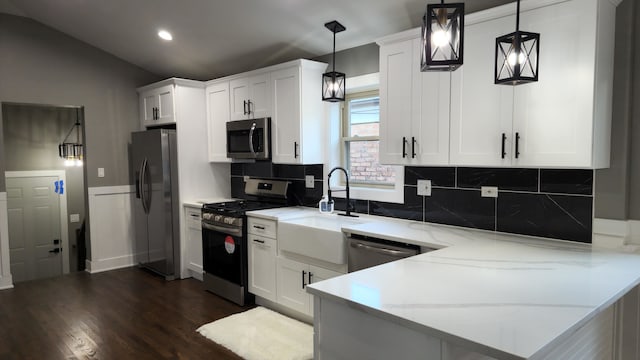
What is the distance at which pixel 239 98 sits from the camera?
14.6ft

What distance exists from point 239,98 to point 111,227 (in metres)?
2.38

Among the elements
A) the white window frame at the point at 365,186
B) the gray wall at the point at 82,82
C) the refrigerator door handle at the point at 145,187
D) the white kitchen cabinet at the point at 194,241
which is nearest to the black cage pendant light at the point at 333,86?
the white window frame at the point at 365,186

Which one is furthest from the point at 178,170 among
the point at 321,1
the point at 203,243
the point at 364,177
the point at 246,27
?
the point at 321,1

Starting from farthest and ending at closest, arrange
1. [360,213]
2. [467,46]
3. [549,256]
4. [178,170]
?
[178,170] → [360,213] → [467,46] → [549,256]

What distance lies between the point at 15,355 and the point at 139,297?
48.7 inches

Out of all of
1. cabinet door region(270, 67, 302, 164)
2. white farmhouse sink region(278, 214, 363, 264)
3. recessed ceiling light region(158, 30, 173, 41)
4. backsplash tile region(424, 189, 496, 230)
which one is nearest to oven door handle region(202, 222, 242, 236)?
white farmhouse sink region(278, 214, 363, 264)

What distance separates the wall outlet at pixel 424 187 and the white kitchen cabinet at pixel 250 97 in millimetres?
1699

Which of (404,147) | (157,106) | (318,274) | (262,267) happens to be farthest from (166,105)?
(404,147)

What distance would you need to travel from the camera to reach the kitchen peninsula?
1.25 m

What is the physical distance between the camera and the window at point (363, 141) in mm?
3707

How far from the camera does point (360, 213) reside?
148 inches

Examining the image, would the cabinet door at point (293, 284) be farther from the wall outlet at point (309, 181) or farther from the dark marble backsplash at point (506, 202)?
the wall outlet at point (309, 181)

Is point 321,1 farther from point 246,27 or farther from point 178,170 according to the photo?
point 178,170

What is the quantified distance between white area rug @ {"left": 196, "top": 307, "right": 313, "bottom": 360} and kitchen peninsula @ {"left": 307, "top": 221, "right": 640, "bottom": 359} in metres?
1.38
